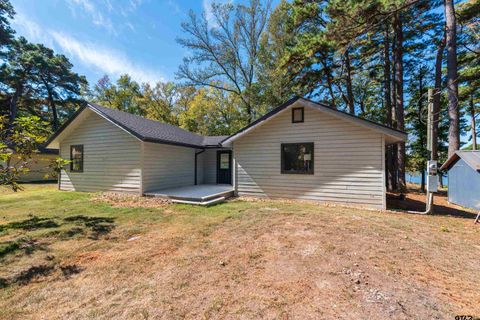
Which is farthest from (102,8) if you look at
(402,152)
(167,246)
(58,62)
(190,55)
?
(58,62)

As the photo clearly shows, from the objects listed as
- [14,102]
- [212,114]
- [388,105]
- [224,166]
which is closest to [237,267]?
[224,166]

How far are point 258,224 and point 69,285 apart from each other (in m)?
3.68

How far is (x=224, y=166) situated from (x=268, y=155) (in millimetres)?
5072

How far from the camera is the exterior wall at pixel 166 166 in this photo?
9.05m

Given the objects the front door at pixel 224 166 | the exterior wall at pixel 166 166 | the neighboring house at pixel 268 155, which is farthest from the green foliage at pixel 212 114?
the neighboring house at pixel 268 155

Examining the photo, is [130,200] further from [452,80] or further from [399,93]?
[399,93]

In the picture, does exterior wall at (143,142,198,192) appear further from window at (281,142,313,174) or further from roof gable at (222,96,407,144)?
window at (281,142,313,174)

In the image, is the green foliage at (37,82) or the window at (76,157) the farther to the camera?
the green foliage at (37,82)

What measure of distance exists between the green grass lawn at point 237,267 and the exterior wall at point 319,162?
1.59m

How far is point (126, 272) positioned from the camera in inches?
118

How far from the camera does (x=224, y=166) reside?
13.0 m

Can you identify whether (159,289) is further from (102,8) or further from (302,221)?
(102,8)

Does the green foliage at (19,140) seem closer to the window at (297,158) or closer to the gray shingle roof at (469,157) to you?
the window at (297,158)

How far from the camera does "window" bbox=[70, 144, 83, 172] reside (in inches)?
411
